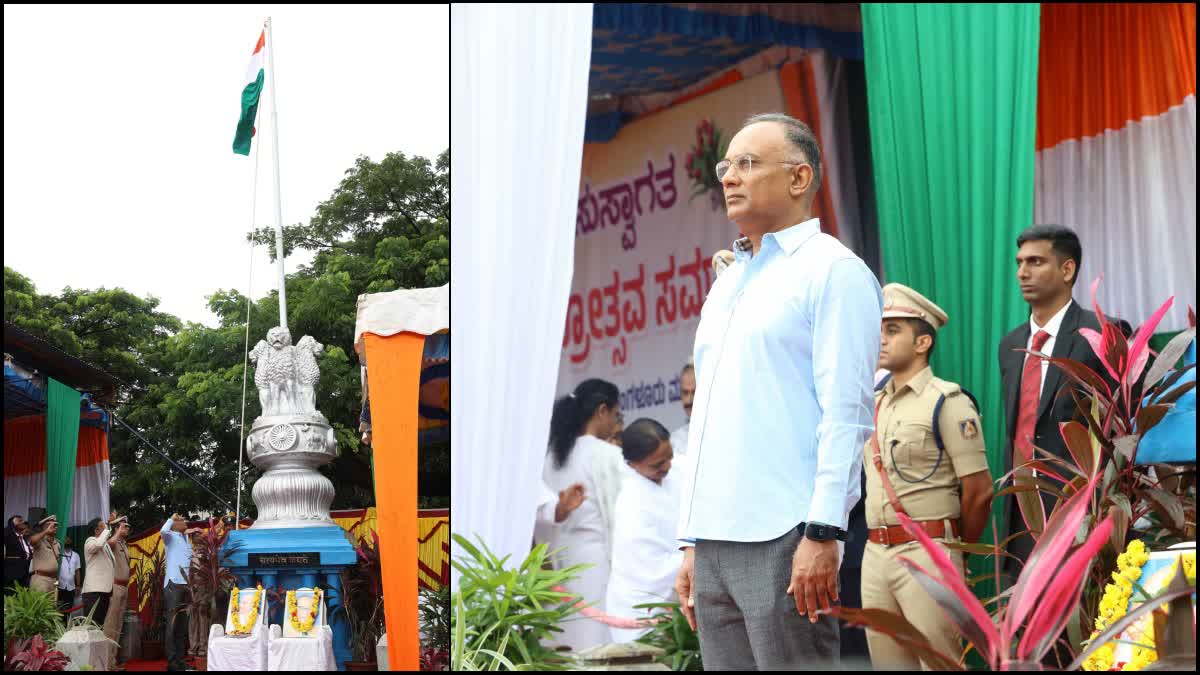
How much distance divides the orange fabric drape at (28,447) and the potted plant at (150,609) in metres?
0.29

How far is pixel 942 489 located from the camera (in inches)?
144

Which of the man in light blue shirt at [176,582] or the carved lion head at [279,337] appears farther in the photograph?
the carved lion head at [279,337]

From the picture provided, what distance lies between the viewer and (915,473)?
367 centimetres

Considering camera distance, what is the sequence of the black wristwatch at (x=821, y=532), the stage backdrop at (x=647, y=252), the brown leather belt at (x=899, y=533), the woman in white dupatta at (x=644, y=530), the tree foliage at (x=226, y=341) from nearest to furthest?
1. the black wristwatch at (x=821, y=532)
2. the tree foliage at (x=226, y=341)
3. the brown leather belt at (x=899, y=533)
4. the woman in white dupatta at (x=644, y=530)
5. the stage backdrop at (x=647, y=252)

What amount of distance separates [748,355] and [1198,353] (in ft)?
5.03

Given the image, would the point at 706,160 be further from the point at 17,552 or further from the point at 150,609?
the point at 17,552

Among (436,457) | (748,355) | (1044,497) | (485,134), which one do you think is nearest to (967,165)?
(1044,497)

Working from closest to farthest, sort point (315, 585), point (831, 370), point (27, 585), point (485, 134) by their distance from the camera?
1. point (831, 370)
2. point (27, 585)
3. point (315, 585)
4. point (485, 134)

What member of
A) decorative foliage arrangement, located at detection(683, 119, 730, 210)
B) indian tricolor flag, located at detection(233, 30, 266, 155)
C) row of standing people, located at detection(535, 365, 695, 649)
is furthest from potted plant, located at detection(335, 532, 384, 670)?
decorative foliage arrangement, located at detection(683, 119, 730, 210)

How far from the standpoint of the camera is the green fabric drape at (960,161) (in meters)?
4.57

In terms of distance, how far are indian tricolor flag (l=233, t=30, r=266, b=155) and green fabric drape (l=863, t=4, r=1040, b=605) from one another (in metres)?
2.36

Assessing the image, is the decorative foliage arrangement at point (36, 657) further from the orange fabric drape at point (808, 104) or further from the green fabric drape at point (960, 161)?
the orange fabric drape at point (808, 104)

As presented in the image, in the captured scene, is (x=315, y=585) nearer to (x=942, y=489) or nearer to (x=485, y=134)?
(x=485, y=134)

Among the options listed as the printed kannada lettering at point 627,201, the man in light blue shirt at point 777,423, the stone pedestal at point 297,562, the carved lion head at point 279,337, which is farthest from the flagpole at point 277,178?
the printed kannada lettering at point 627,201
